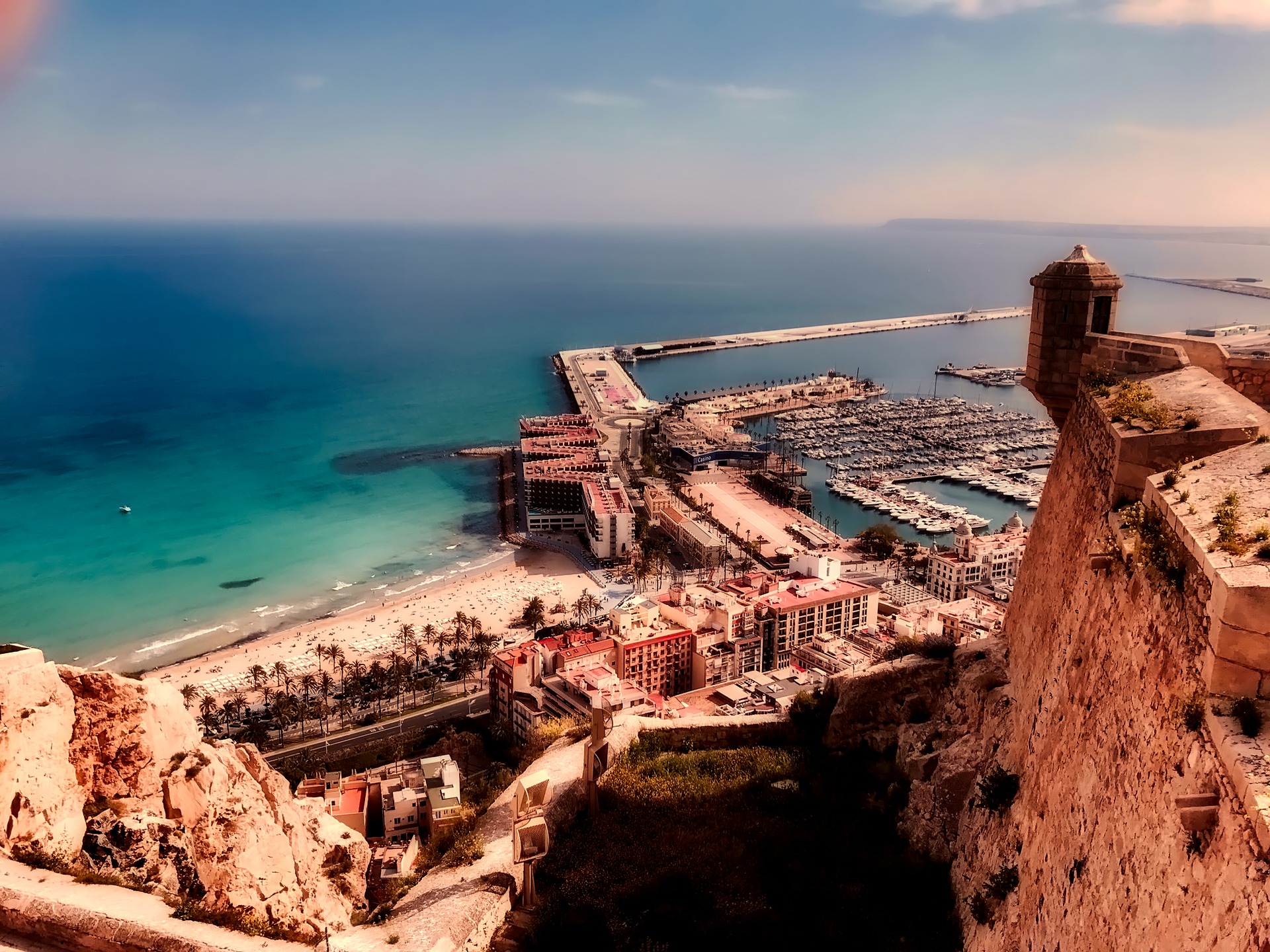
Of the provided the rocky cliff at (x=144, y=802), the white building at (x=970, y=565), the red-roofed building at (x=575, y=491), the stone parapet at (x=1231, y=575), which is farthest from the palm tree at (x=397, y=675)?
the stone parapet at (x=1231, y=575)

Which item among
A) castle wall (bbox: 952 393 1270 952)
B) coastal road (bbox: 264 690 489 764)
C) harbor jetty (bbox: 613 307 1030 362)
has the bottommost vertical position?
coastal road (bbox: 264 690 489 764)

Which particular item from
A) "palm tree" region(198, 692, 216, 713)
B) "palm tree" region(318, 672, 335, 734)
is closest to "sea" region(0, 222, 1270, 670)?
"palm tree" region(198, 692, 216, 713)

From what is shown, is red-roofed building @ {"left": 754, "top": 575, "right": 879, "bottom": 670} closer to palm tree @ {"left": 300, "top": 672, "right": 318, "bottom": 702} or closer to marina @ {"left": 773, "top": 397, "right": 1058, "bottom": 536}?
marina @ {"left": 773, "top": 397, "right": 1058, "bottom": 536}

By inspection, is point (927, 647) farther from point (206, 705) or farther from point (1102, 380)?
point (206, 705)

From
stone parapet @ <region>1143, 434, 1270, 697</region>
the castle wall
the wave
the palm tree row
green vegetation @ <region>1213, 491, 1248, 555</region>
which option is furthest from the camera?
the wave

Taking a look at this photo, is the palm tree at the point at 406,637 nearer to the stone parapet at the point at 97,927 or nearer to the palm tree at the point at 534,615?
the palm tree at the point at 534,615

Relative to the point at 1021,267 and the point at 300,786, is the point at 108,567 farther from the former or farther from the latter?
the point at 1021,267

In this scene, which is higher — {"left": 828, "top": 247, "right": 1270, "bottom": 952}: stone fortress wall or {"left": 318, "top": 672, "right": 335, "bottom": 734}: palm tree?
{"left": 828, "top": 247, "right": 1270, "bottom": 952}: stone fortress wall
